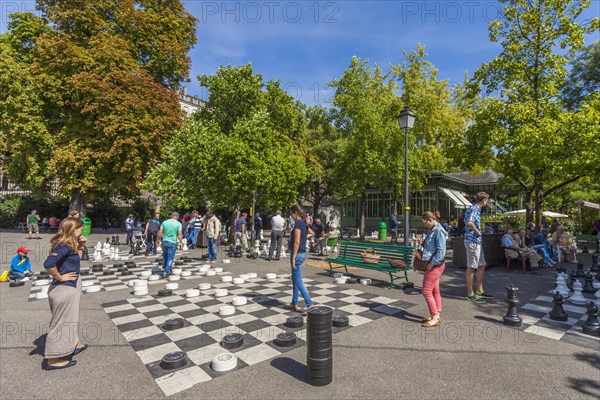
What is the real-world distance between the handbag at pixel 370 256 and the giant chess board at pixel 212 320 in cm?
103

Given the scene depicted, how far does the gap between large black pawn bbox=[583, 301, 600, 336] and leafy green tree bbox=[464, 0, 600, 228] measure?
10737mm

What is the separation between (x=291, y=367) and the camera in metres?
4.04

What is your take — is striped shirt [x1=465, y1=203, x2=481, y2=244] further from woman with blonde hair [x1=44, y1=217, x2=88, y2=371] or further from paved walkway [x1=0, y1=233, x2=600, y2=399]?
woman with blonde hair [x1=44, y1=217, x2=88, y2=371]

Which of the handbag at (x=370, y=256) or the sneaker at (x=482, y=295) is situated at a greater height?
the handbag at (x=370, y=256)

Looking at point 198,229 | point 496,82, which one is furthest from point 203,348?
point 496,82

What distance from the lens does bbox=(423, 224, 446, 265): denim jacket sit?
17.5 ft

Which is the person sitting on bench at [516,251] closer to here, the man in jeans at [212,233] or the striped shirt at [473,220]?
the striped shirt at [473,220]

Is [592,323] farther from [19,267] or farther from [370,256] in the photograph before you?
[19,267]

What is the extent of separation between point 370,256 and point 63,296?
23.0 feet

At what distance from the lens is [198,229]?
55.8 feet

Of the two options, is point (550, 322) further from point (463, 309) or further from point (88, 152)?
point (88, 152)

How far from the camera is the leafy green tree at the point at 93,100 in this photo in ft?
66.9

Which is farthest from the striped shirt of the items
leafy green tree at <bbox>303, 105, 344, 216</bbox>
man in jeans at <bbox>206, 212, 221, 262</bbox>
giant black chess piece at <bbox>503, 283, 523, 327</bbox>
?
leafy green tree at <bbox>303, 105, 344, 216</bbox>

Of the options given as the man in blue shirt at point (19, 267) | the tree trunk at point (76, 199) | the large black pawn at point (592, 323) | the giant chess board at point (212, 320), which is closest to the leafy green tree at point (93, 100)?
the tree trunk at point (76, 199)
